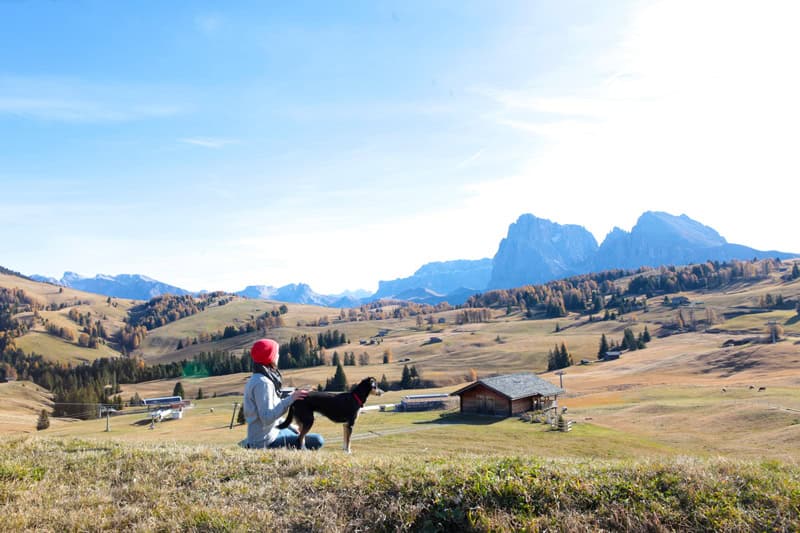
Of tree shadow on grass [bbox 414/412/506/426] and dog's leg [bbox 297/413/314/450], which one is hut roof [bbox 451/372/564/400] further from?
dog's leg [bbox 297/413/314/450]

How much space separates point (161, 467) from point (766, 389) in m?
86.8

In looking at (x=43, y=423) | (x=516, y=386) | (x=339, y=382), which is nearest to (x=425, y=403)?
(x=516, y=386)

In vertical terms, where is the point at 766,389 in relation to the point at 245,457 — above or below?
below

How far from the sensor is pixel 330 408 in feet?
37.5

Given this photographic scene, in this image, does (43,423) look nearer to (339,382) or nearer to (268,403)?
(339,382)

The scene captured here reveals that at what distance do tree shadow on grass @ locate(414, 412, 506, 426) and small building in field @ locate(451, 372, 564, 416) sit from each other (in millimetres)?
901

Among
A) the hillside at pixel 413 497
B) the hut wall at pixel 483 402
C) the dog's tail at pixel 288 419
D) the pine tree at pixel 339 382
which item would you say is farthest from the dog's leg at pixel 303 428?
the pine tree at pixel 339 382

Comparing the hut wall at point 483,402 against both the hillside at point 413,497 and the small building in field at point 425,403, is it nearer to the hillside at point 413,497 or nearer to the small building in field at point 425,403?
the small building in field at point 425,403

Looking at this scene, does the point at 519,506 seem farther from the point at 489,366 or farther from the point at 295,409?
the point at 489,366

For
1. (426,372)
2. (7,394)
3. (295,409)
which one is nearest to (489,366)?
(426,372)

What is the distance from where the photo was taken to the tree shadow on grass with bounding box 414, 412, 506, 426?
5804 cm

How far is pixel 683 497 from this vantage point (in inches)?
260

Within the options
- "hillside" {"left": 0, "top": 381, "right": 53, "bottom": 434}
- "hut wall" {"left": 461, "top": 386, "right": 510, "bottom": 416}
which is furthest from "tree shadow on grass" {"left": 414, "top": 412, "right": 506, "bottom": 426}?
"hillside" {"left": 0, "top": 381, "right": 53, "bottom": 434}

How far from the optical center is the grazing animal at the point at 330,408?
10870 millimetres
